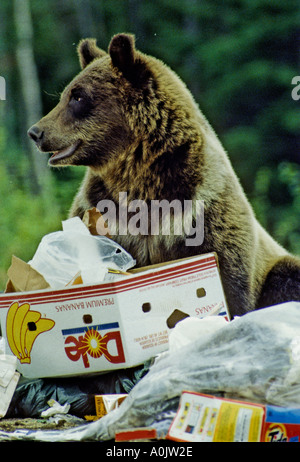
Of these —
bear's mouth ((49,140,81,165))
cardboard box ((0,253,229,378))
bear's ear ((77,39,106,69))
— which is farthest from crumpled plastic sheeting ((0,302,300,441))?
bear's ear ((77,39,106,69))

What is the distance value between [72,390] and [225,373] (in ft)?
2.44

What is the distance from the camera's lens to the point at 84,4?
421 inches

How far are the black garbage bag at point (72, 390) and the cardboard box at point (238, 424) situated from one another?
0.58 metres

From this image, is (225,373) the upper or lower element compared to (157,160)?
lower

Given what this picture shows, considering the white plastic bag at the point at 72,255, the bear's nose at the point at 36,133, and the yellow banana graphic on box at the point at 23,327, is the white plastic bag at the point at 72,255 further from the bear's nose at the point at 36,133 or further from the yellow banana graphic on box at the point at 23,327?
the bear's nose at the point at 36,133

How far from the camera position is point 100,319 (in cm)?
237

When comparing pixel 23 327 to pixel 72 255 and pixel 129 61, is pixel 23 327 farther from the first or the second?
pixel 129 61

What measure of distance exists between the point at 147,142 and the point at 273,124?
5406mm

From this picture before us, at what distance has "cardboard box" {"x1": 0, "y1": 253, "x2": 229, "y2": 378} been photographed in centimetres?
235

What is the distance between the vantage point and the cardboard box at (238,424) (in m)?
1.77

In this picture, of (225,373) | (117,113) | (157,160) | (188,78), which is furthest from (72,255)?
(188,78)

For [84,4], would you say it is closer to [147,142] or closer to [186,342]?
[147,142]

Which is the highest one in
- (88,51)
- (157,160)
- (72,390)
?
(88,51)
